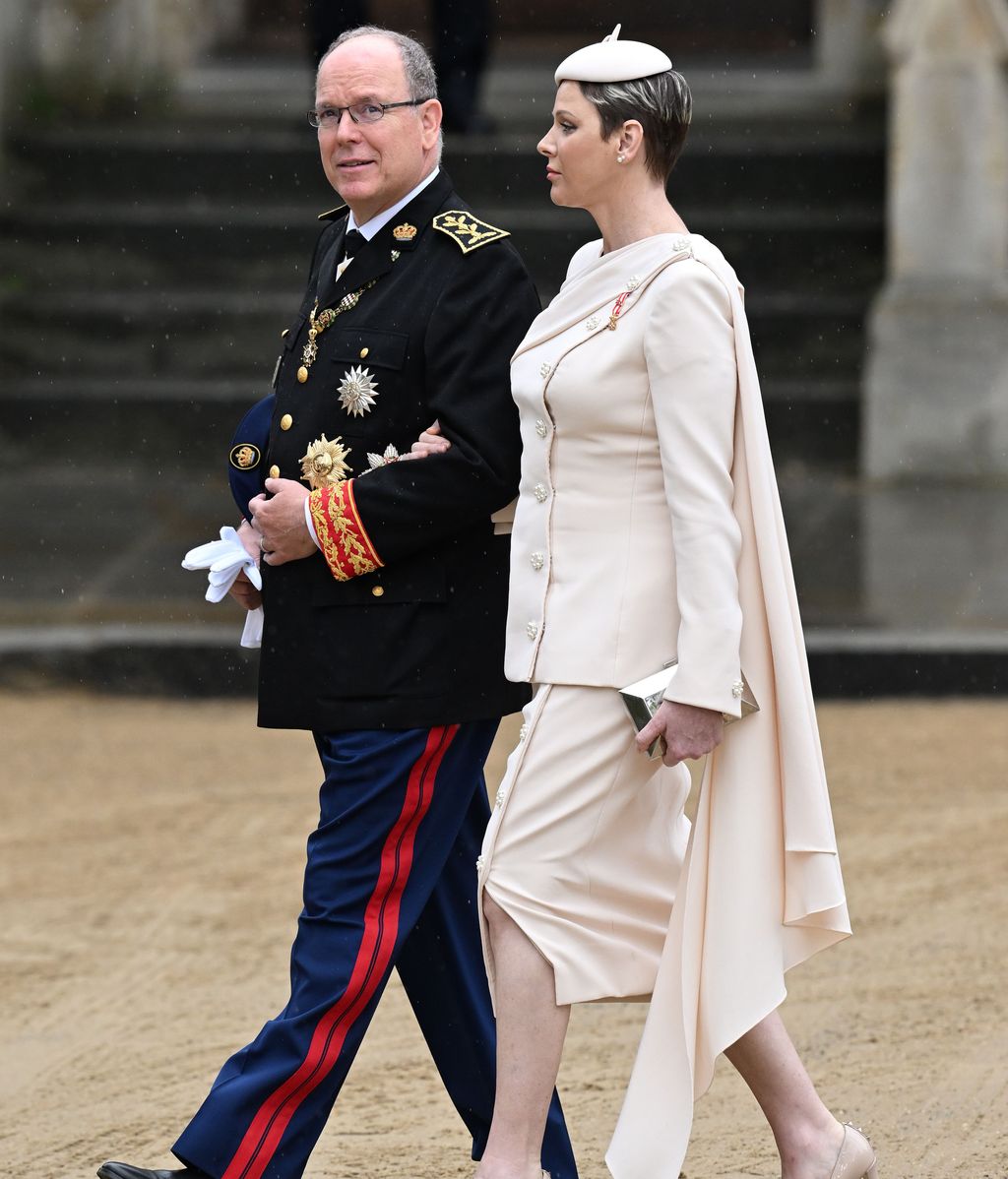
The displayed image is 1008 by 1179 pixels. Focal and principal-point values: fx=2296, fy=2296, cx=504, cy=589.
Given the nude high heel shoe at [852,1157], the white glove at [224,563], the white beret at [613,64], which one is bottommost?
the nude high heel shoe at [852,1157]

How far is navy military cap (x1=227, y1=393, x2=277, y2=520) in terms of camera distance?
3549 millimetres

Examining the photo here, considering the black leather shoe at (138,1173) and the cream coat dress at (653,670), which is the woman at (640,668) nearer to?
the cream coat dress at (653,670)

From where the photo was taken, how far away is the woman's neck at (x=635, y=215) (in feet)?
10.6

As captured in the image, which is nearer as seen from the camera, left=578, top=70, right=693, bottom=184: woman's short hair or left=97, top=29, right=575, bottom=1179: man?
left=578, top=70, right=693, bottom=184: woman's short hair

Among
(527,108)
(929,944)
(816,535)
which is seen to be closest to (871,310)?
(816,535)

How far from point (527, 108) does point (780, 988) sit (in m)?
10.6

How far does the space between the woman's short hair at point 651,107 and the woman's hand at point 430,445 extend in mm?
483

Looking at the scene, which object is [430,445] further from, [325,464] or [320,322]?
[320,322]

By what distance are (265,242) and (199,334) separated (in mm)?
795

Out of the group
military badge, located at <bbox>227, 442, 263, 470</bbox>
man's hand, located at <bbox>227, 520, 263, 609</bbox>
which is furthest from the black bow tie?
man's hand, located at <bbox>227, 520, 263, 609</bbox>

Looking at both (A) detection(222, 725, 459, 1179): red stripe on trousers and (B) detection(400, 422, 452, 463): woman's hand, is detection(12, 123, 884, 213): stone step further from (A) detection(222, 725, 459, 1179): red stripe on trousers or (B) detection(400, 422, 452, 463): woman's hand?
(A) detection(222, 725, 459, 1179): red stripe on trousers

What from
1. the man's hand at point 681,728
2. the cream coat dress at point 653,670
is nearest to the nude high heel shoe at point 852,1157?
the cream coat dress at point 653,670

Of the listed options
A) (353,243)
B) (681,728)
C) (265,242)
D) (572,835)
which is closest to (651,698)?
(681,728)

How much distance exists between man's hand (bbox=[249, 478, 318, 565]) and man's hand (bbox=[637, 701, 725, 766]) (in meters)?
0.62
